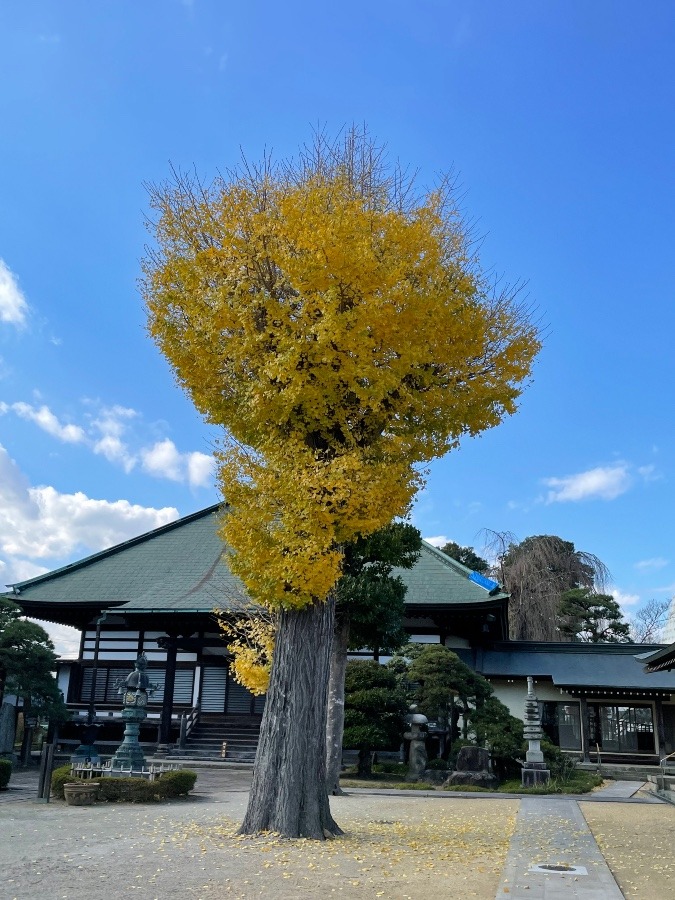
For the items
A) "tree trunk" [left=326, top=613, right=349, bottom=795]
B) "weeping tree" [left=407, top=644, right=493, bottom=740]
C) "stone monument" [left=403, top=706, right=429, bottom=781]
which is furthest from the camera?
"weeping tree" [left=407, top=644, right=493, bottom=740]

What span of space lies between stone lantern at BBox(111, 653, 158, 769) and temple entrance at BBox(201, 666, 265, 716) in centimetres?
790

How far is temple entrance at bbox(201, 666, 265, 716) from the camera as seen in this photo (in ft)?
68.7

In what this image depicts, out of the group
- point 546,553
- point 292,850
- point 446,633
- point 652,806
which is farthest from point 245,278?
point 546,553

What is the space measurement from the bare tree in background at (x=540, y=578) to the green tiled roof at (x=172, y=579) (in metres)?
8.61

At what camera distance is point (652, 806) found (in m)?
12.9

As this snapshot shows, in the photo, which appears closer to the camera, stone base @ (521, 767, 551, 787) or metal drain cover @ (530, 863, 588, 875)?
metal drain cover @ (530, 863, 588, 875)

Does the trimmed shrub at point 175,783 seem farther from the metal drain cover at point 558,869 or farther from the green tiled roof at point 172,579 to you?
the metal drain cover at point 558,869

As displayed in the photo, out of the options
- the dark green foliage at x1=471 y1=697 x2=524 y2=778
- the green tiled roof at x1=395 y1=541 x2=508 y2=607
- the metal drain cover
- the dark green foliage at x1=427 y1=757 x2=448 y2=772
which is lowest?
the dark green foliage at x1=427 y1=757 x2=448 y2=772

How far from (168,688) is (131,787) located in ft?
29.1

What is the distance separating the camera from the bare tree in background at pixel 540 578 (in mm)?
29891

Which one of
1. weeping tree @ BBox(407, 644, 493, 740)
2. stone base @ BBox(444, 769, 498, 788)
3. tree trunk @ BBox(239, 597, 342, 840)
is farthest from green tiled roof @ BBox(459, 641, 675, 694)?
tree trunk @ BBox(239, 597, 342, 840)

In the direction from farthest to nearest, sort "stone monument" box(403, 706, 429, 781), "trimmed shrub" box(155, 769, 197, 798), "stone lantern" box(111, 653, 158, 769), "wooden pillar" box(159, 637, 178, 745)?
"wooden pillar" box(159, 637, 178, 745), "stone monument" box(403, 706, 429, 781), "stone lantern" box(111, 653, 158, 769), "trimmed shrub" box(155, 769, 197, 798)

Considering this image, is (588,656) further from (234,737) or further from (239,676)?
(239,676)

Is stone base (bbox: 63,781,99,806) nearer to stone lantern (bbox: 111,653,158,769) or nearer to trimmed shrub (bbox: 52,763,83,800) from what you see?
trimmed shrub (bbox: 52,763,83,800)
